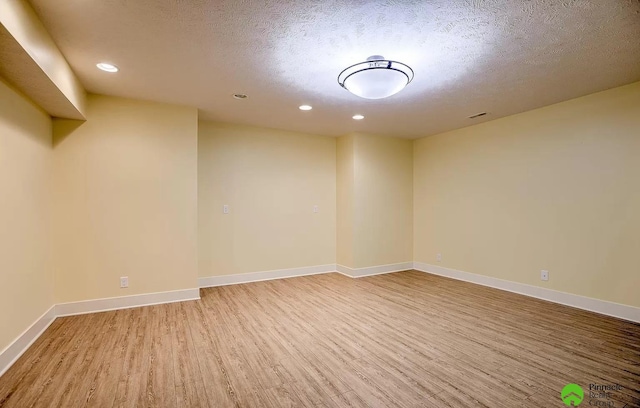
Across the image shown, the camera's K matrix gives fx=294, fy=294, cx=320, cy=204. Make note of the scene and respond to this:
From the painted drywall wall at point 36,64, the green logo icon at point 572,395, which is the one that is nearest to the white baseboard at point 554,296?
the green logo icon at point 572,395

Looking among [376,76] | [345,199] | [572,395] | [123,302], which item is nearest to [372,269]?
[345,199]

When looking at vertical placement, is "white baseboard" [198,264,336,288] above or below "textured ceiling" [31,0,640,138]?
below

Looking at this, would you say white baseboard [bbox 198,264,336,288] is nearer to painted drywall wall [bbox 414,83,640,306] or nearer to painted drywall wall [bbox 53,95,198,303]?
painted drywall wall [bbox 53,95,198,303]

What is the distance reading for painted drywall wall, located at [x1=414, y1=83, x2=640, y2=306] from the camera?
3143 mm

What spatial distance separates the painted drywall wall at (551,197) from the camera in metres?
3.14

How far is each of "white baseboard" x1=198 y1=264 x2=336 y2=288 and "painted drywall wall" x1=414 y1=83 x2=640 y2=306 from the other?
211 centimetres

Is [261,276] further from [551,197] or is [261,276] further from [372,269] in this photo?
[551,197]

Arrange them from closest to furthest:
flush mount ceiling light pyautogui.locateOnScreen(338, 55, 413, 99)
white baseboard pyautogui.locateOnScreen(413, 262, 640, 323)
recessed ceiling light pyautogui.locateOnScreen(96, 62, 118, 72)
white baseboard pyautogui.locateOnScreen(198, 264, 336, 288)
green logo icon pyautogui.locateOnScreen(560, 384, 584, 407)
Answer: green logo icon pyautogui.locateOnScreen(560, 384, 584, 407), flush mount ceiling light pyautogui.locateOnScreen(338, 55, 413, 99), recessed ceiling light pyautogui.locateOnScreen(96, 62, 118, 72), white baseboard pyautogui.locateOnScreen(413, 262, 640, 323), white baseboard pyautogui.locateOnScreen(198, 264, 336, 288)

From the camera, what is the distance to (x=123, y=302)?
11.3 feet

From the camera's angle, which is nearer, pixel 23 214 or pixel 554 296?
pixel 23 214

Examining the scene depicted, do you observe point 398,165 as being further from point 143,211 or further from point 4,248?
point 4,248

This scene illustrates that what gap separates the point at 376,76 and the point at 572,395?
2639 millimetres

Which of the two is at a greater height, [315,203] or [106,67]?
[106,67]

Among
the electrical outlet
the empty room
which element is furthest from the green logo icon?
the electrical outlet
